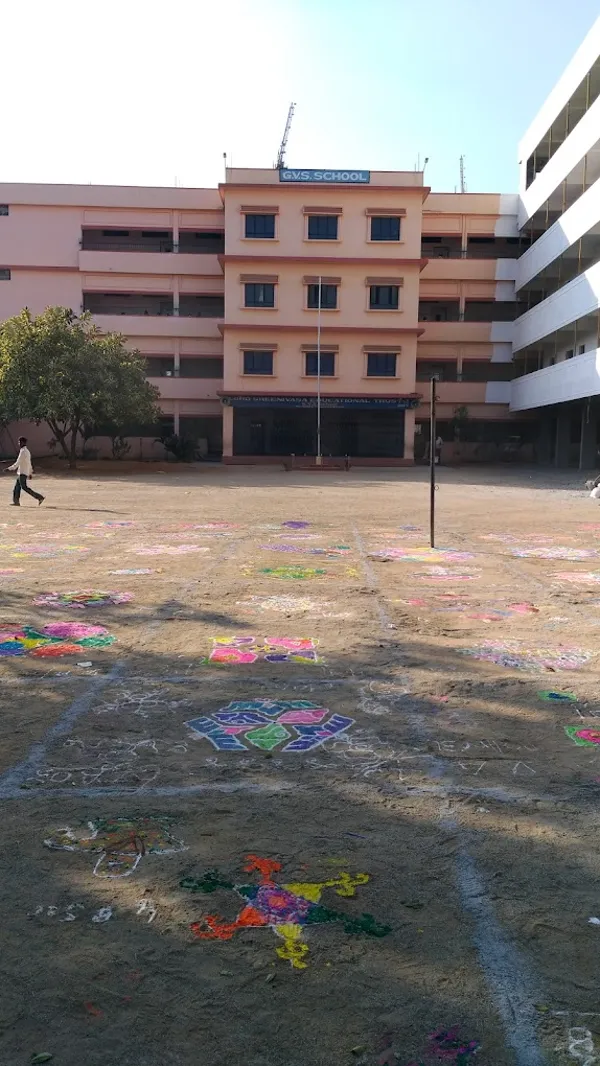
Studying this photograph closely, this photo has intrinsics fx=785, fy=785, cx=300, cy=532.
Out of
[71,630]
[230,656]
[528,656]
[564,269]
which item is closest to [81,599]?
[71,630]

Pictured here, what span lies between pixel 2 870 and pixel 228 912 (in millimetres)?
888

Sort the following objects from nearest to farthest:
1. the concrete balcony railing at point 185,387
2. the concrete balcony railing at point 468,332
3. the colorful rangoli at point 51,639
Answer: the colorful rangoli at point 51,639 < the concrete balcony railing at point 185,387 < the concrete balcony railing at point 468,332

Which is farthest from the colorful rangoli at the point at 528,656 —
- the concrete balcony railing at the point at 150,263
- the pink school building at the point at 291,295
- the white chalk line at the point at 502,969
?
the concrete balcony railing at the point at 150,263

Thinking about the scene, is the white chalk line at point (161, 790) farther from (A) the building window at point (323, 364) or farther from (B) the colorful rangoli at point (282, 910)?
(A) the building window at point (323, 364)

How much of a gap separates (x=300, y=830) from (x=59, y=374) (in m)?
29.9

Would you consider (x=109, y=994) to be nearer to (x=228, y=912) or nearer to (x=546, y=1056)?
(x=228, y=912)

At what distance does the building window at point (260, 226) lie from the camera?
4044 centimetres

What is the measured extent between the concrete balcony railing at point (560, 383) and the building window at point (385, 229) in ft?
32.6

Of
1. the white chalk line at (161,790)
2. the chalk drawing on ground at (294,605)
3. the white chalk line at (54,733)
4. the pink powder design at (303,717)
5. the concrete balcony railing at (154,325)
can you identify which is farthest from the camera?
the concrete balcony railing at (154,325)

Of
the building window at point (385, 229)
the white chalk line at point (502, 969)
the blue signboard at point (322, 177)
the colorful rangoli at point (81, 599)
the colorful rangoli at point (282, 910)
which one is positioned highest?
the blue signboard at point (322, 177)

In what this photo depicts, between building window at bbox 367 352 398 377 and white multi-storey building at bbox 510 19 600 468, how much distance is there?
6792mm

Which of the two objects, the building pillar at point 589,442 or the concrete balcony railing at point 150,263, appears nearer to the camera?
the building pillar at point 589,442

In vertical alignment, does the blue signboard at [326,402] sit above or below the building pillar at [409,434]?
above

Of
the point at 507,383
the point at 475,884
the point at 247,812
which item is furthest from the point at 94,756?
the point at 507,383
